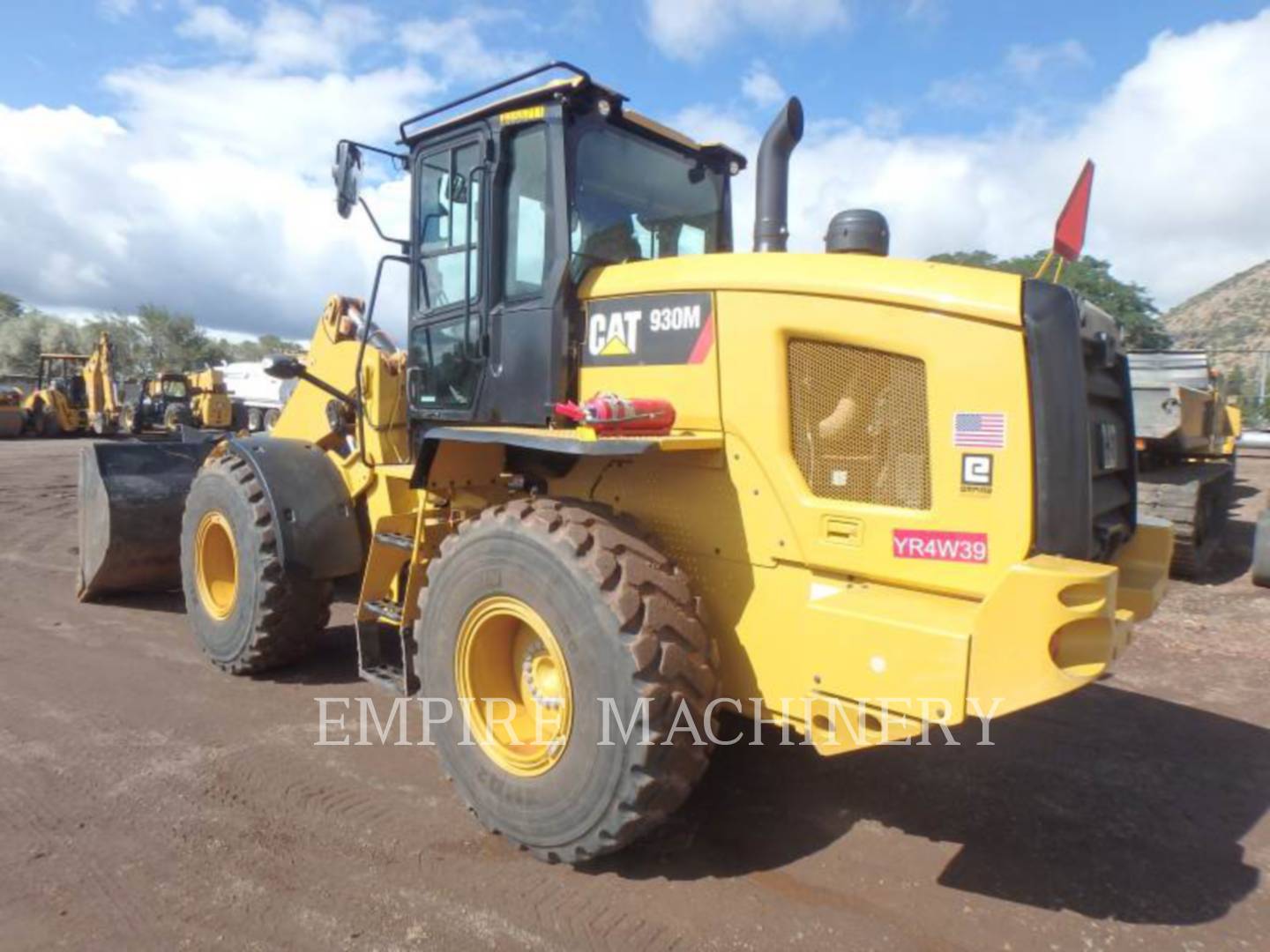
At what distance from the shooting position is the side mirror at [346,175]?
14.2 feet

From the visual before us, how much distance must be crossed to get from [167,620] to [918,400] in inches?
208

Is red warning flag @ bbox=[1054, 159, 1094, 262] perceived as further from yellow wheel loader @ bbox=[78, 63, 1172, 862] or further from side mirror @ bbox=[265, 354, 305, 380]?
side mirror @ bbox=[265, 354, 305, 380]

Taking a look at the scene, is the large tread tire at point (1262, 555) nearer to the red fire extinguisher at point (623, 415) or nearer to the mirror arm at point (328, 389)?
the red fire extinguisher at point (623, 415)

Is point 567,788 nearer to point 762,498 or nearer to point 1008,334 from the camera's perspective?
point 762,498

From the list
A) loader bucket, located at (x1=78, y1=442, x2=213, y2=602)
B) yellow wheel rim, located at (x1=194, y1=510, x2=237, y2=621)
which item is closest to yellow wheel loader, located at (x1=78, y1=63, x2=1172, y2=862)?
Answer: yellow wheel rim, located at (x1=194, y1=510, x2=237, y2=621)

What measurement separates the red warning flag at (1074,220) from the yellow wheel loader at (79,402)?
29305 millimetres

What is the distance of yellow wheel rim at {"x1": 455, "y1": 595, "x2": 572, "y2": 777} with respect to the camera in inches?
127

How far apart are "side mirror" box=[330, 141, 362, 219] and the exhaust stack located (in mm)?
1981

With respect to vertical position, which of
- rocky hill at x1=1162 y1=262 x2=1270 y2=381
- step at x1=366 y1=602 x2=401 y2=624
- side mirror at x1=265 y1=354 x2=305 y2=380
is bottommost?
step at x1=366 y1=602 x2=401 y2=624

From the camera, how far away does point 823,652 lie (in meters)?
2.81

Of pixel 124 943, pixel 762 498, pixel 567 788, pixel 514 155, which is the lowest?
pixel 124 943

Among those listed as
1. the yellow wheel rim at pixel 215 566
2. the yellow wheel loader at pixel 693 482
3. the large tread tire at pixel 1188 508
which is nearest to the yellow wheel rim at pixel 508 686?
the yellow wheel loader at pixel 693 482

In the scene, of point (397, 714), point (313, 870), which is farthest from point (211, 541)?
point (313, 870)

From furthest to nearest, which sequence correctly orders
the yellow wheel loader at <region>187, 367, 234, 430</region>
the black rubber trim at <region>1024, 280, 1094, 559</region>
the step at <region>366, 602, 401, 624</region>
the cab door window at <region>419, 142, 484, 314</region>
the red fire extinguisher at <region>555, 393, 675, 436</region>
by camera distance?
the yellow wheel loader at <region>187, 367, 234, 430</region>, the cab door window at <region>419, 142, 484, 314</region>, the step at <region>366, 602, 401, 624</region>, the red fire extinguisher at <region>555, 393, 675, 436</region>, the black rubber trim at <region>1024, 280, 1094, 559</region>
